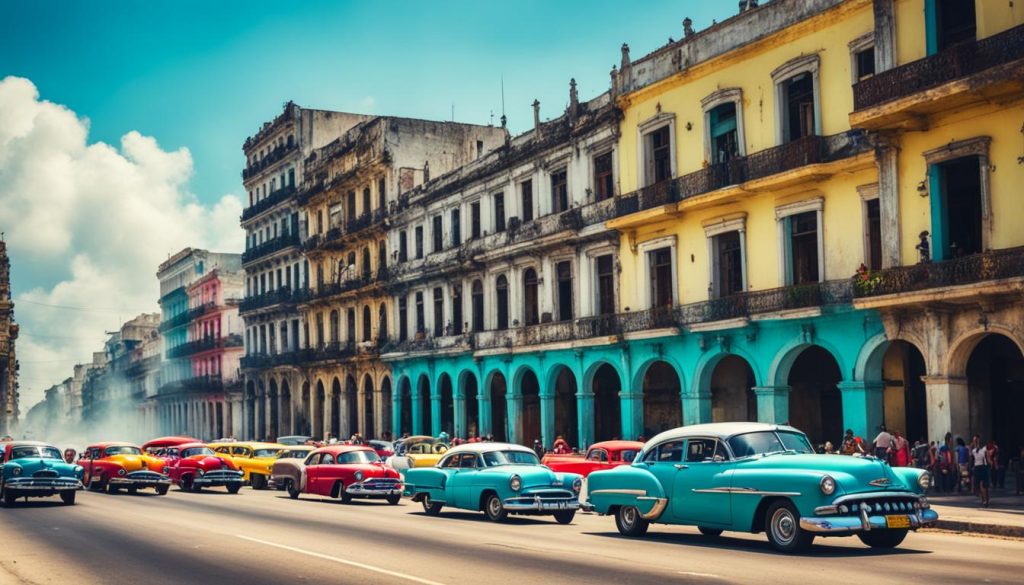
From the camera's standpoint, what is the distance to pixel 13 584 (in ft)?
41.3

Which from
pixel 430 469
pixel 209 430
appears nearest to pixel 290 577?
pixel 430 469

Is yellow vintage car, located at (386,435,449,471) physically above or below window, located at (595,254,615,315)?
below

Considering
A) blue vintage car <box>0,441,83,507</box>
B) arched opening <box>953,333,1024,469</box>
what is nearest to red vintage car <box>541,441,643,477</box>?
arched opening <box>953,333,1024,469</box>

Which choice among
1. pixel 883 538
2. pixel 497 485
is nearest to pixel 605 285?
pixel 497 485

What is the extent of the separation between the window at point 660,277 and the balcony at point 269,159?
3410cm

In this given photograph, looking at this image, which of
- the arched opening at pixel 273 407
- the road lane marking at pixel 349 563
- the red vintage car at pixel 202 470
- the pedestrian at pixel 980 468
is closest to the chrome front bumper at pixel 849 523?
the road lane marking at pixel 349 563

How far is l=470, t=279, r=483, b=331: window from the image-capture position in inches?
1801

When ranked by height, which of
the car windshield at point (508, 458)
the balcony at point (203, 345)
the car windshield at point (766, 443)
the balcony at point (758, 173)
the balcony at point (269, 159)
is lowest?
the car windshield at point (508, 458)

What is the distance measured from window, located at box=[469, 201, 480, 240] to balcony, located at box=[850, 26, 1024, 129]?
21895mm

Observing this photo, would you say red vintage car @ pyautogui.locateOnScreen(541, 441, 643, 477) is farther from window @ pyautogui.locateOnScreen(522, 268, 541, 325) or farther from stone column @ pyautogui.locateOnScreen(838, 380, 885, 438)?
window @ pyautogui.locateOnScreen(522, 268, 541, 325)

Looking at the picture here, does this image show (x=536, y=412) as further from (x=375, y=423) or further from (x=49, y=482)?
(x=49, y=482)

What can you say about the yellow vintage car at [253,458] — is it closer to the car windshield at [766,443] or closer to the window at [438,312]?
the window at [438,312]

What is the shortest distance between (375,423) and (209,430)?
30982 millimetres

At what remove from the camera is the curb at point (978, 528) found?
56.2 feet
